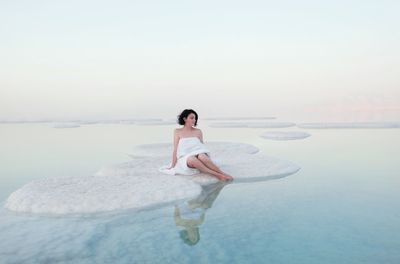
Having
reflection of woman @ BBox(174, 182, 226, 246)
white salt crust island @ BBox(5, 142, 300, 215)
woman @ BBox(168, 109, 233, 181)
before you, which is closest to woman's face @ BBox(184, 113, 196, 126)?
woman @ BBox(168, 109, 233, 181)

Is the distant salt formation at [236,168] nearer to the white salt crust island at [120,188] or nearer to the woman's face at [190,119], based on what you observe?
the white salt crust island at [120,188]

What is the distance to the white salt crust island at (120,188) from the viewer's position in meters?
5.70

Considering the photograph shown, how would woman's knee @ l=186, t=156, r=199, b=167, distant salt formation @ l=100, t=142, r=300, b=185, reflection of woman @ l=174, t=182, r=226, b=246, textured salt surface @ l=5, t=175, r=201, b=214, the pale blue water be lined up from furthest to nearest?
distant salt formation @ l=100, t=142, r=300, b=185
woman's knee @ l=186, t=156, r=199, b=167
textured salt surface @ l=5, t=175, r=201, b=214
reflection of woman @ l=174, t=182, r=226, b=246
the pale blue water

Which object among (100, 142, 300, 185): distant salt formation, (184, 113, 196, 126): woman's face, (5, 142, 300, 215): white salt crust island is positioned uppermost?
(184, 113, 196, 126): woman's face

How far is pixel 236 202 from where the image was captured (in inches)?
231

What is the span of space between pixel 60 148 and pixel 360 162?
34.7 ft

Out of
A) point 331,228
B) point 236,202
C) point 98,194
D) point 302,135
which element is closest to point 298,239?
point 331,228

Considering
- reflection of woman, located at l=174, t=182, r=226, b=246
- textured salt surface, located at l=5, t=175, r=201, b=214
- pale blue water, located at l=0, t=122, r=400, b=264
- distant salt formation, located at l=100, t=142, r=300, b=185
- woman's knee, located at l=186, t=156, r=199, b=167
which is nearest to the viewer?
pale blue water, located at l=0, t=122, r=400, b=264

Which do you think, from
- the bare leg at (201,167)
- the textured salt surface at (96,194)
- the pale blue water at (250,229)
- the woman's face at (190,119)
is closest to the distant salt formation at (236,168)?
the bare leg at (201,167)

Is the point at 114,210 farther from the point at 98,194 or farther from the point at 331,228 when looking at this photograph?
the point at 331,228

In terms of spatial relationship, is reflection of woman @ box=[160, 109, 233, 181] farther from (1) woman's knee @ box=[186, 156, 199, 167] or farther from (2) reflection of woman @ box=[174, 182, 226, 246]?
(2) reflection of woman @ box=[174, 182, 226, 246]

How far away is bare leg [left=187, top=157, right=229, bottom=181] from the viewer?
25.0 feet

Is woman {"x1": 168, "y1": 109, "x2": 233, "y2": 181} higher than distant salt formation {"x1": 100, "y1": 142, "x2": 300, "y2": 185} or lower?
higher

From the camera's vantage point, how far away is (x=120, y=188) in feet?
21.4
